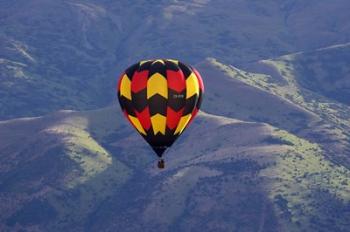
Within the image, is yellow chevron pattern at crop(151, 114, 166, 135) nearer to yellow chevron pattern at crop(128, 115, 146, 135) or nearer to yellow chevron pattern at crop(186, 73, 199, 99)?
yellow chevron pattern at crop(128, 115, 146, 135)

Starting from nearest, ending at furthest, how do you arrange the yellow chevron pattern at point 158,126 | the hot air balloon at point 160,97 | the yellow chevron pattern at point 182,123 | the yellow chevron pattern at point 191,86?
the yellow chevron pattern at point 158,126
the hot air balloon at point 160,97
the yellow chevron pattern at point 182,123
the yellow chevron pattern at point 191,86

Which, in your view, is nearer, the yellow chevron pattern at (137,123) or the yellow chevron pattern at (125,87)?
the yellow chevron pattern at (125,87)

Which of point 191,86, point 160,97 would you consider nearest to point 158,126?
point 160,97

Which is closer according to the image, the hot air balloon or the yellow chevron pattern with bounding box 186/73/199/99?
the hot air balloon

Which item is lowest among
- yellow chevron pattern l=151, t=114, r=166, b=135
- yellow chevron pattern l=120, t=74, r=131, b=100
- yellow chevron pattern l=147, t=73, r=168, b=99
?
yellow chevron pattern l=151, t=114, r=166, b=135

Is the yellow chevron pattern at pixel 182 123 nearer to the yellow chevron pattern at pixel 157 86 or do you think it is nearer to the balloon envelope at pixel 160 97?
the balloon envelope at pixel 160 97

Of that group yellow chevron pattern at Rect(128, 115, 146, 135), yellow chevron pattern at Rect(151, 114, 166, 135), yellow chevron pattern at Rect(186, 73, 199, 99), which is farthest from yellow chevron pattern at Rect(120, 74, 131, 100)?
yellow chevron pattern at Rect(186, 73, 199, 99)

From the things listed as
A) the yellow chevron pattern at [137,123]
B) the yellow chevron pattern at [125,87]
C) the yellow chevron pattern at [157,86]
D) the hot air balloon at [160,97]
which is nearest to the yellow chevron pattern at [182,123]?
the hot air balloon at [160,97]

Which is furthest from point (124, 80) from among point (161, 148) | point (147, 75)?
point (161, 148)
